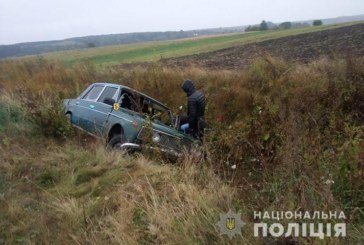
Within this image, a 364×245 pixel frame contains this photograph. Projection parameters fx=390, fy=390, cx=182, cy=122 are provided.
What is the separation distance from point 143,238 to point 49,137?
17.4 feet

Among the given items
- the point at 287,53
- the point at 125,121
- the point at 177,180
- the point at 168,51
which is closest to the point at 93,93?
the point at 125,121

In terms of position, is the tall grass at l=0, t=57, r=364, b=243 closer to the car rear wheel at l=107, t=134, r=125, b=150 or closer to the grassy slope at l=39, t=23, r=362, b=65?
the car rear wheel at l=107, t=134, r=125, b=150

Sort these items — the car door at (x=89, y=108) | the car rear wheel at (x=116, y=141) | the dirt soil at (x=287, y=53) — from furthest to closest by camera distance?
the dirt soil at (x=287, y=53)
the car door at (x=89, y=108)
the car rear wheel at (x=116, y=141)

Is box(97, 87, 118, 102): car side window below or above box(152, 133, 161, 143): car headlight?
above

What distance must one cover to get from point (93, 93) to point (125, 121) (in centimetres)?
206

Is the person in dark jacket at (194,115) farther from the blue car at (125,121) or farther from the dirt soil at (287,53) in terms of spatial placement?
the dirt soil at (287,53)

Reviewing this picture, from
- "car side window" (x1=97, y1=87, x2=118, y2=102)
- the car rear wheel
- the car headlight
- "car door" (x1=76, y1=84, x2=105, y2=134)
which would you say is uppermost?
"car side window" (x1=97, y1=87, x2=118, y2=102)

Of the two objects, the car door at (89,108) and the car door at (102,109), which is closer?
the car door at (102,109)

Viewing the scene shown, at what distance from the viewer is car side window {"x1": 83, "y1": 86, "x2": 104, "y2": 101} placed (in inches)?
374

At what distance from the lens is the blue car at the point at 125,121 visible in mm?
7500

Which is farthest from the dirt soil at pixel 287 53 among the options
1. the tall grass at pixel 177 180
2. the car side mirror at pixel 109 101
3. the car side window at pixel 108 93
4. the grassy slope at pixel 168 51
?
the tall grass at pixel 177 180

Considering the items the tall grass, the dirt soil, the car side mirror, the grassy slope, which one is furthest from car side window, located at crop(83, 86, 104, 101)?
the grassy slope

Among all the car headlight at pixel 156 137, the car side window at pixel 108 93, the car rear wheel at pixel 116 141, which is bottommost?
the car rear wheel at pixel 116 141

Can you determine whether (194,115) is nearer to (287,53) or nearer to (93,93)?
(93,93)
